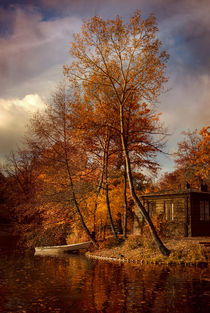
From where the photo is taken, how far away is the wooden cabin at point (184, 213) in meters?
25.1

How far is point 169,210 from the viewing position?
2658 cm

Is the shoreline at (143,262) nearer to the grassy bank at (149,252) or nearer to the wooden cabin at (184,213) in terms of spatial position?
the grassy bank at (149,252)

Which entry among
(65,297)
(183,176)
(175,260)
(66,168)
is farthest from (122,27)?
(183,176)

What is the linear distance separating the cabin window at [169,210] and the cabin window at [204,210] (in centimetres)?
233

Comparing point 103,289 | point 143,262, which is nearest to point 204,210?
point 143,262

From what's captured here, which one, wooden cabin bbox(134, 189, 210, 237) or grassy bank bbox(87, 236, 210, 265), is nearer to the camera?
grassy bank bbox(87, 236, 210, 265)

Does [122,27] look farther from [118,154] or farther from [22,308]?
[22,308]

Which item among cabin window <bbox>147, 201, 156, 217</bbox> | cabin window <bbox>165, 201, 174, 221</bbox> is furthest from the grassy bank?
cabin window <bbox>147, 201, 156, 217</bbox>

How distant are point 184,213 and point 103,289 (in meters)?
16.3

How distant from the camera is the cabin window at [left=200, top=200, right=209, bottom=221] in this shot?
2603 centimetres

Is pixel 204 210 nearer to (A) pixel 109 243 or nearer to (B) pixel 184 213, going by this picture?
(B) pixel 184 213

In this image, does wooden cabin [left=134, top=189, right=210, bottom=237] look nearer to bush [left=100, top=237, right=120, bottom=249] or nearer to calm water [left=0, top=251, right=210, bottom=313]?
bush [left=100, top=237, right=120, bottom=249]

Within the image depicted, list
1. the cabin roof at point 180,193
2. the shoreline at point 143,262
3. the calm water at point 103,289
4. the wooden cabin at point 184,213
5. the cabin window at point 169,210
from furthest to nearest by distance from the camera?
1. the cabin window at point 169,210
2. the cabin roof at point 180,193
3. the wooden cabin at point 184,213
4. the shoreline at point 143,262
5. the calm water at point 103,289

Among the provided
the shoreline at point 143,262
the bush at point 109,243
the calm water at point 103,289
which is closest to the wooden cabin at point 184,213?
the bush at point 109,243
